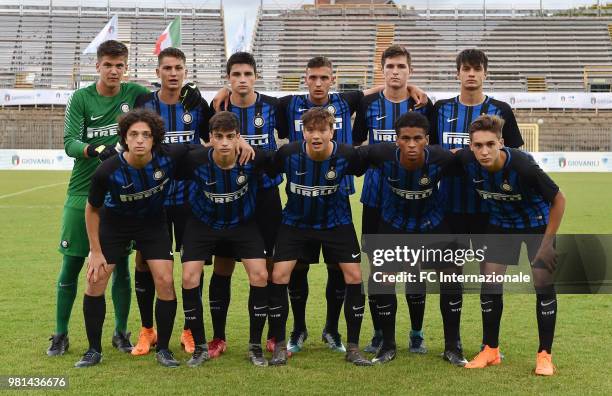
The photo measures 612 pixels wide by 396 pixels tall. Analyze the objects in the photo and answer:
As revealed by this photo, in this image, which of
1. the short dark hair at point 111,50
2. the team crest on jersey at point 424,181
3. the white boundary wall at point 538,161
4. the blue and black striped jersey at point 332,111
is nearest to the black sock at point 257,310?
the blue and black striped jersey at point 332,111

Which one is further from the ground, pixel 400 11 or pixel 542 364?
pixel 400 11

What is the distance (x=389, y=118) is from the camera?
5.25 m

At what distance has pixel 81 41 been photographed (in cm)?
3553

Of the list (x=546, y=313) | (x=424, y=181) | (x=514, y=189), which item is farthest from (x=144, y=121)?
(x=546, y=313)

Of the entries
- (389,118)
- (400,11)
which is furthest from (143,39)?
(389,118)

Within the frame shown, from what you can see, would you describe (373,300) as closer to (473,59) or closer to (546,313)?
(546,313)

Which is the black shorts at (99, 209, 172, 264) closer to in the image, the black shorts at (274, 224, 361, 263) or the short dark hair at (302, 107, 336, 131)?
the black shorts at (274, 224, 361, 263)

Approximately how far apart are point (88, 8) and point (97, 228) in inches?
1406

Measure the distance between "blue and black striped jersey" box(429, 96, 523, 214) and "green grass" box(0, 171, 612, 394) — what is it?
3.28 feet

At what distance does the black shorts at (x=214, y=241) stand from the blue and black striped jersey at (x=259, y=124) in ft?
1.55

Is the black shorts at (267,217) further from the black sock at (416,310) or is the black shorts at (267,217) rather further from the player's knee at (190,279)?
the black sock at (416,310)

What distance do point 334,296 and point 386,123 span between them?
4.14ft

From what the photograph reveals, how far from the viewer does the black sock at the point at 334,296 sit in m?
5.24

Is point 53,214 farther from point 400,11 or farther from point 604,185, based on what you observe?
point 400,11
